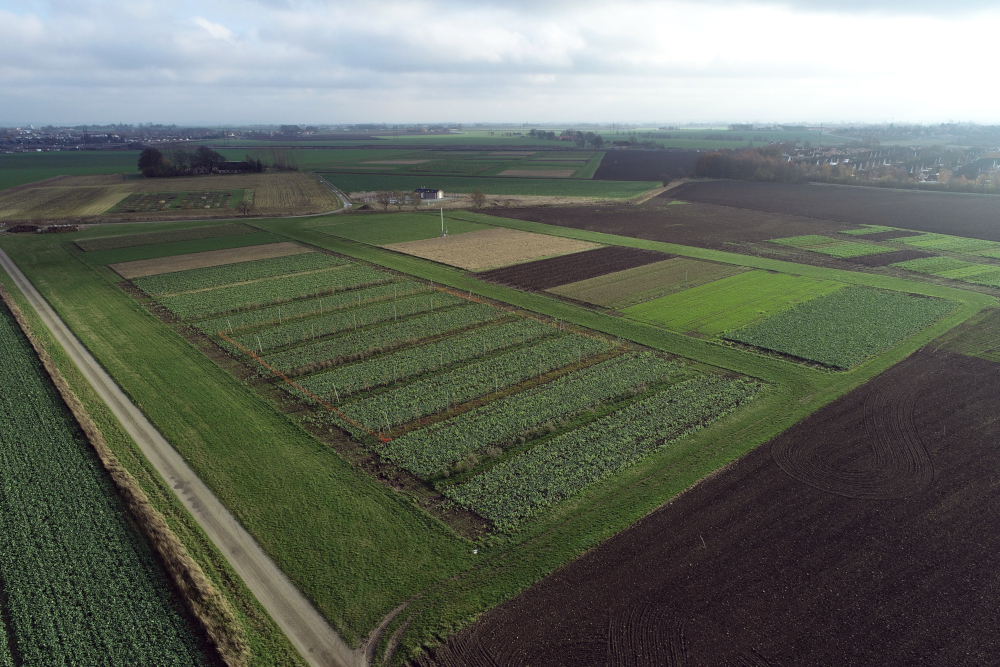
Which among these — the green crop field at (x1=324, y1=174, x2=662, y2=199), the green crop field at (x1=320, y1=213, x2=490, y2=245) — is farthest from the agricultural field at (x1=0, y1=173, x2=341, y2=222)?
the green crop field at (x1=320, y1=213, x2=490, y2=245)

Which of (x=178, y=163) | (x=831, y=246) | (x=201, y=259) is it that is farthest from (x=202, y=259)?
(x=178, y=163)

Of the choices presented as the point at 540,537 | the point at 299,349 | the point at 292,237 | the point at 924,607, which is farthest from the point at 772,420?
the point at 292,237

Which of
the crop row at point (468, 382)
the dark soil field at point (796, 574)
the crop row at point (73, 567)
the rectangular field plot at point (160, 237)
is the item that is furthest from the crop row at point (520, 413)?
the rectangular field plot at point (160, 237)

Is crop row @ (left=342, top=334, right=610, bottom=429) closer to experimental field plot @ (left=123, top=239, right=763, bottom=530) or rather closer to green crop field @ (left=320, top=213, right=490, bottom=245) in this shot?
experimental field plot @ (left=123, top=239, right=763, bottom=530)

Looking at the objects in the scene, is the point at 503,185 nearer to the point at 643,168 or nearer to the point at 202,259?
the point at 643,168

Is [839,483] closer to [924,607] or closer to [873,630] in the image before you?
[924,607]
